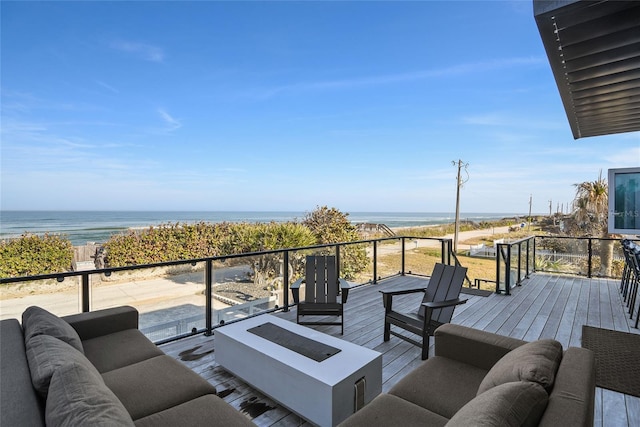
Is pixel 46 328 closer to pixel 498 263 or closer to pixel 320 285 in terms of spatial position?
pixel 320 285

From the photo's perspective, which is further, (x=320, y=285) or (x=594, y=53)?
(x=320, y=285)

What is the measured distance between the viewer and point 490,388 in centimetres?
130

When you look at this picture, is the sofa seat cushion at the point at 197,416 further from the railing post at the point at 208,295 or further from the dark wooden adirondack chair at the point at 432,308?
the railing post at the point at 208,295

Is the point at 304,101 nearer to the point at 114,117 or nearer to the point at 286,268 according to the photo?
the point at 286,268

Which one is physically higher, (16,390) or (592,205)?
(592,205)

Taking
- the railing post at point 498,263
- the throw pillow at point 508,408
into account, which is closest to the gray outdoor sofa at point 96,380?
the throw pillow at point 508,408

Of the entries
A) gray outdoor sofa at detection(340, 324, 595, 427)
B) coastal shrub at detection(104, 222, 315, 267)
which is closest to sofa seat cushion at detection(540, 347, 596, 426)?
gray outdoor sofa at detection(340, 324, 595, 427)

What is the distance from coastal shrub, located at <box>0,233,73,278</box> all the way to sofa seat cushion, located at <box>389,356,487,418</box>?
1166cm

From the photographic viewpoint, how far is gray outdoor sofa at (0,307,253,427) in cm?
105

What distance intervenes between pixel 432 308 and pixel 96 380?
2.73 m

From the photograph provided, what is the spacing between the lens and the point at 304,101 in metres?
15.9

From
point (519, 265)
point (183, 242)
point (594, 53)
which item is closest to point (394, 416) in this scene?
point (594, 53)

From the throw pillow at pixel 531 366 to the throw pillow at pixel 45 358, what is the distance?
5.63 ft

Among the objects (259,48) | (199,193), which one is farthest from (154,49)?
(199,193)
